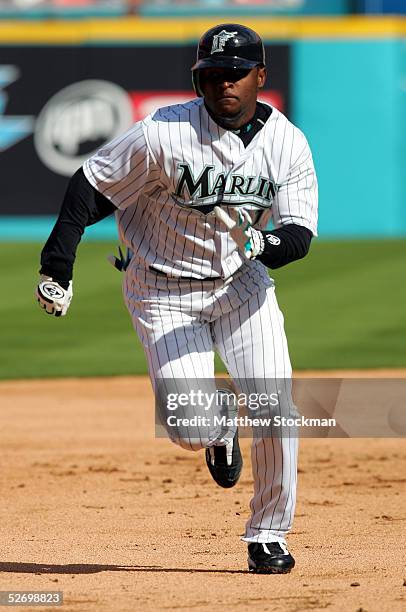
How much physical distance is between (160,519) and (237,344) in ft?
5.12

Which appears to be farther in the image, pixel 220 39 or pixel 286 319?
pixel 286 319

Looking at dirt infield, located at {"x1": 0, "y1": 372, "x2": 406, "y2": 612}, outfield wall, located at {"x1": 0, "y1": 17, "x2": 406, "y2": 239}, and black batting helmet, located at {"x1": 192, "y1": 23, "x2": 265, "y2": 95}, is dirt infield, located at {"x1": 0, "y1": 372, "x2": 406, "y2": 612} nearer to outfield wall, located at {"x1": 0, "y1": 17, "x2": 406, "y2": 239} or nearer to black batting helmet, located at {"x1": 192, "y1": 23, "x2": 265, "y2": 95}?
black batting helmet, located at {"x1": 192, "y1": 23, "x2": 265, "y2": 95}

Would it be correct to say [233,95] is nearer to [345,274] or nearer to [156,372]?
[156,372]

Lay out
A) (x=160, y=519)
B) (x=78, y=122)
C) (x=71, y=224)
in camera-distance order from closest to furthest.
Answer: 1. (x=71, y=224)
2. (x=160, y=519)
3. (x=78, y=122)

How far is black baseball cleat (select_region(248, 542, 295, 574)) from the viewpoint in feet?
17.3

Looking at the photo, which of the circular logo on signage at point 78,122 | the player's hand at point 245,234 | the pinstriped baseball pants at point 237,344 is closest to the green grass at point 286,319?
the circular logo on signage at point 78,122

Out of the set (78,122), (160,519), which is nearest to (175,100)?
(78,122)

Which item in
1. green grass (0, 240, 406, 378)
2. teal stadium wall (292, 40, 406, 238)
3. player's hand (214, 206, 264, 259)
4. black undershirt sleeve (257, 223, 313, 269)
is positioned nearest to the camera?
player's hand (214, 206, 264, 259)

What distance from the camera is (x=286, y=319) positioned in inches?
520

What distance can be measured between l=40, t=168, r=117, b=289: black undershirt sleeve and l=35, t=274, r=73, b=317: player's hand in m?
0.03

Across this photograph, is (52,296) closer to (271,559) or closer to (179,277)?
(179,277)

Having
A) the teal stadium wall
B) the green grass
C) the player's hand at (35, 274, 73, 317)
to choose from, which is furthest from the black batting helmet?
the teal stadium wall

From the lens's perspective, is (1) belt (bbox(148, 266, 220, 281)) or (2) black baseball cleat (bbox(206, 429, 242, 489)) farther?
(2) black baseball cleat (bbox(206, 429, 242, 489))

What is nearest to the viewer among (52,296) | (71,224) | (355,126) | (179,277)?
(52,296)
